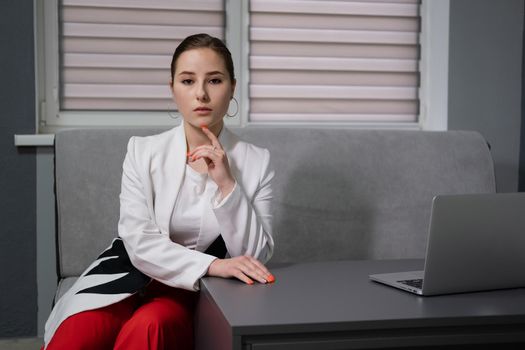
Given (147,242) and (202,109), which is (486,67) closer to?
(202,109)

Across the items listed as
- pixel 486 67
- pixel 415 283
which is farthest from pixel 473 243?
pixel 486 67

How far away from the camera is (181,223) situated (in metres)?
1.70

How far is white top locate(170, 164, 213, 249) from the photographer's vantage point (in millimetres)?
1692

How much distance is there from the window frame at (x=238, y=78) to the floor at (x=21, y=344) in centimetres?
80

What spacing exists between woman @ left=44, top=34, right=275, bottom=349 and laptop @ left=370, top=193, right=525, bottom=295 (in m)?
0.37

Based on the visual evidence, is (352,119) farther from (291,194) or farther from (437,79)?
(291,194)

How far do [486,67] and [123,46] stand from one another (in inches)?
59.9

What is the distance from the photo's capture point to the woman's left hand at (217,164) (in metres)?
1.58

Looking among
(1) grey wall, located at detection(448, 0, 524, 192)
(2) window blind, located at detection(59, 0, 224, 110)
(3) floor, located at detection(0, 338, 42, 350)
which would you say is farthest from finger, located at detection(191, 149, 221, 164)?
(1) grey wall, located at detection(448, 0, 524, 192)

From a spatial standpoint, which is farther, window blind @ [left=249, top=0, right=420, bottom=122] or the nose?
window blind @ [left=249, top=0, right=420, bottom=122]

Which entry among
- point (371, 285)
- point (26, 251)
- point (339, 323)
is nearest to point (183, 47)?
point (371, 285)

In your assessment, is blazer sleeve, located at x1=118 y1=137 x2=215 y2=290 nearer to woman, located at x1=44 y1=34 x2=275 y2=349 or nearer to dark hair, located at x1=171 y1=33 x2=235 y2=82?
woman, located at x1=44 y1=34 x2=275 y2=349

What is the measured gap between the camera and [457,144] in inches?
93.3

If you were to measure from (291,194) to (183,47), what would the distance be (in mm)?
696
